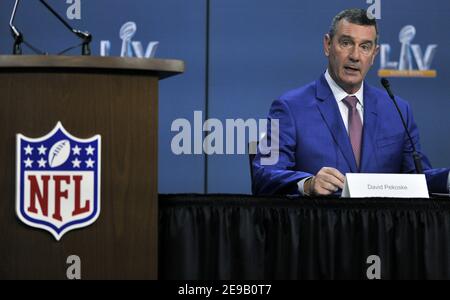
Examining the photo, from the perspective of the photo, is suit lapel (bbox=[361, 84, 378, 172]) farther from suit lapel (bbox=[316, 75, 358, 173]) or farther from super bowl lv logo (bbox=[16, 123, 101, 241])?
super bowl lv logo (bbox=[16, 123, 101, 241])

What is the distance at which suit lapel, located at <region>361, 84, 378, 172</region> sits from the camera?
2.90m

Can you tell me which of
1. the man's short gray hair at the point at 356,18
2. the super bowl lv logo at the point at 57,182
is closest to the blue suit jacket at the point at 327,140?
the man's short gray hair at the point at 356,18

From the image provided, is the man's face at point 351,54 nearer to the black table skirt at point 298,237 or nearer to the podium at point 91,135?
the black table skirt at point 298,237

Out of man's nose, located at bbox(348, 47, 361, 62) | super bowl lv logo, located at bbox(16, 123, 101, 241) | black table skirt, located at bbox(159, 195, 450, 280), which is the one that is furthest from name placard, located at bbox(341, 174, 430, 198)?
man's nose, located at bbox(348, 47, 361, 62)

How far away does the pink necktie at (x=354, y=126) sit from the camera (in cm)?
293

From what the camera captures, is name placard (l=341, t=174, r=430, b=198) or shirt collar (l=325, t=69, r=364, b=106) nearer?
name placard (l=341, t=174, r=430, b=198)

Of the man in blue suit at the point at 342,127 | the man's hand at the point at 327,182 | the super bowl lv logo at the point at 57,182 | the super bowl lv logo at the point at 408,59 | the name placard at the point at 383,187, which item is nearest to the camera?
the super bowl lv logo at the point at 57,182

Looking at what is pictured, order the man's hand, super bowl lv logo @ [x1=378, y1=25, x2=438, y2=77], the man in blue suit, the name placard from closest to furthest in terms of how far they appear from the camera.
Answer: the name placard
the man's hand
the man in blue suit
super bowl lv logo @ [x1=378, y1=25, x2=438, y2=77]

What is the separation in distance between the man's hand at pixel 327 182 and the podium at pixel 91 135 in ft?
2.71

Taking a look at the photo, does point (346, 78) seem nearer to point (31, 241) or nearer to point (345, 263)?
point (345, 263)

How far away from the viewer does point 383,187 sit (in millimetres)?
2219

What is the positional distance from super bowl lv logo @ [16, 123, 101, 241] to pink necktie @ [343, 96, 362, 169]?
1.42m
